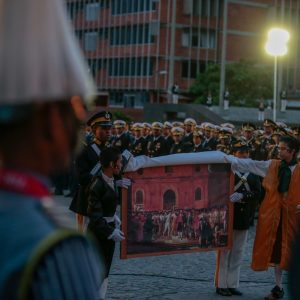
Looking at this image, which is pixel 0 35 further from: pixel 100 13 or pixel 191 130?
pixel 100 13

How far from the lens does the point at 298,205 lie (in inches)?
371

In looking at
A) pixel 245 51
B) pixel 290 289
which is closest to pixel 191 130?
pixel 290 289

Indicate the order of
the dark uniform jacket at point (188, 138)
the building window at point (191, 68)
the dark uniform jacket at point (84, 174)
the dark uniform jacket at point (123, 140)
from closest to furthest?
the dark uniform jacket at point (84, 174) < the dark uniform jacket at point (188, 138) < the dark uniform jacket at point (123, 140) < the building window at point (191, 68)

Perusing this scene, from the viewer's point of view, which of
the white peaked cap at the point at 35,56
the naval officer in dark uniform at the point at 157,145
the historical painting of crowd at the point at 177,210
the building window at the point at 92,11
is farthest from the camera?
the building window at the point at 92,11

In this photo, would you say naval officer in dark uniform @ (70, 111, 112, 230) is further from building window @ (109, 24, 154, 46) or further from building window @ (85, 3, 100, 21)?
building window @ (85, 3, 100, 21)

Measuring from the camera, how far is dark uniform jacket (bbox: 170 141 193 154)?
23.8 metres

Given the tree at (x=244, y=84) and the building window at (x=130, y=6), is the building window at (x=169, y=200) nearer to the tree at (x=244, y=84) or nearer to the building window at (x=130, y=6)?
the tree at (x=244, y=84)

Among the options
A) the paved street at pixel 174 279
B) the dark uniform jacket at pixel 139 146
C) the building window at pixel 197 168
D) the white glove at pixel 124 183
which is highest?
the building window at pixel 197 168

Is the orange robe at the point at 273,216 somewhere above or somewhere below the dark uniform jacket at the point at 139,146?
above

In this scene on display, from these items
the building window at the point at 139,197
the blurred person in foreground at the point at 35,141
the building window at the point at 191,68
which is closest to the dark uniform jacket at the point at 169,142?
the building window at the point at 139,197

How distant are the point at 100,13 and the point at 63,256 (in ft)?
239

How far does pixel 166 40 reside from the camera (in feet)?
223

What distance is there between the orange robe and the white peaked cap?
7904mm

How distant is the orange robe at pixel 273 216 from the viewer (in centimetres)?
952
